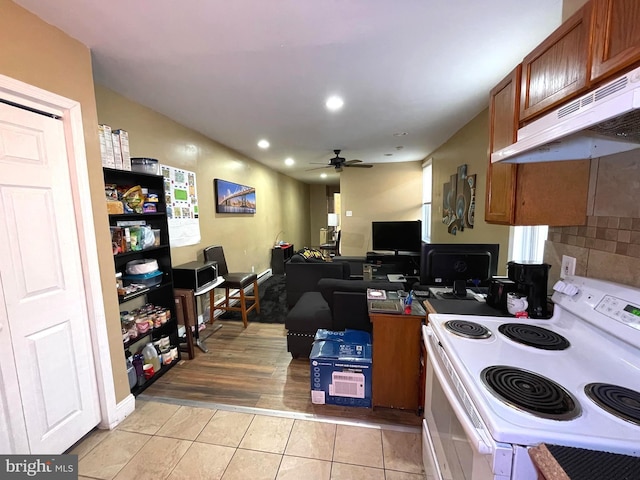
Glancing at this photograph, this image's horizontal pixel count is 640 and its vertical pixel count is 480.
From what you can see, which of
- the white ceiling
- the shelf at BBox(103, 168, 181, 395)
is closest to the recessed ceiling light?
the white ceiling

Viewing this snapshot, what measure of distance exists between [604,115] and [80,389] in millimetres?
2723

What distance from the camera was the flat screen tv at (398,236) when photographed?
4895 millimetres

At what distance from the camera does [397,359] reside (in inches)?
70.7

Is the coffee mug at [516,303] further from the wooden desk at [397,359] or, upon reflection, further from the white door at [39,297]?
the white door at [39,297]

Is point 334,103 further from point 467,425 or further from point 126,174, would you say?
point 467,425

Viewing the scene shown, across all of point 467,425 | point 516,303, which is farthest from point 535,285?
point 467,425

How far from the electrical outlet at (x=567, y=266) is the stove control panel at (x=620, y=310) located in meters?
0.27

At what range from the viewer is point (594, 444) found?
2.01 feet

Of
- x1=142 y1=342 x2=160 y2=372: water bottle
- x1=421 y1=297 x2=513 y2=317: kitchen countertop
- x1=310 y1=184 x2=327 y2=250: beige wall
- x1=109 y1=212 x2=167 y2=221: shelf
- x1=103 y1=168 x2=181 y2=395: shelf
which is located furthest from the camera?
x1=310 y1=184 x2=327 y2=250: beige wall

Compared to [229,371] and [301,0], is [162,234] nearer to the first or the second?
[229,371]

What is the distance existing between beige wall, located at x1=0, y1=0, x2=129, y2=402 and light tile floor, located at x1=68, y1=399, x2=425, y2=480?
34 centimetres

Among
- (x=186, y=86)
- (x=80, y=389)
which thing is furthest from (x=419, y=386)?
(x=186, y=86)

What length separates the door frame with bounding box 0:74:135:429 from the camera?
1.40m

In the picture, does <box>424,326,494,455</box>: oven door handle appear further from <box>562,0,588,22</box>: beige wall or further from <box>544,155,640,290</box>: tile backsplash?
<box>562,0,588,22</box>: beige wall
